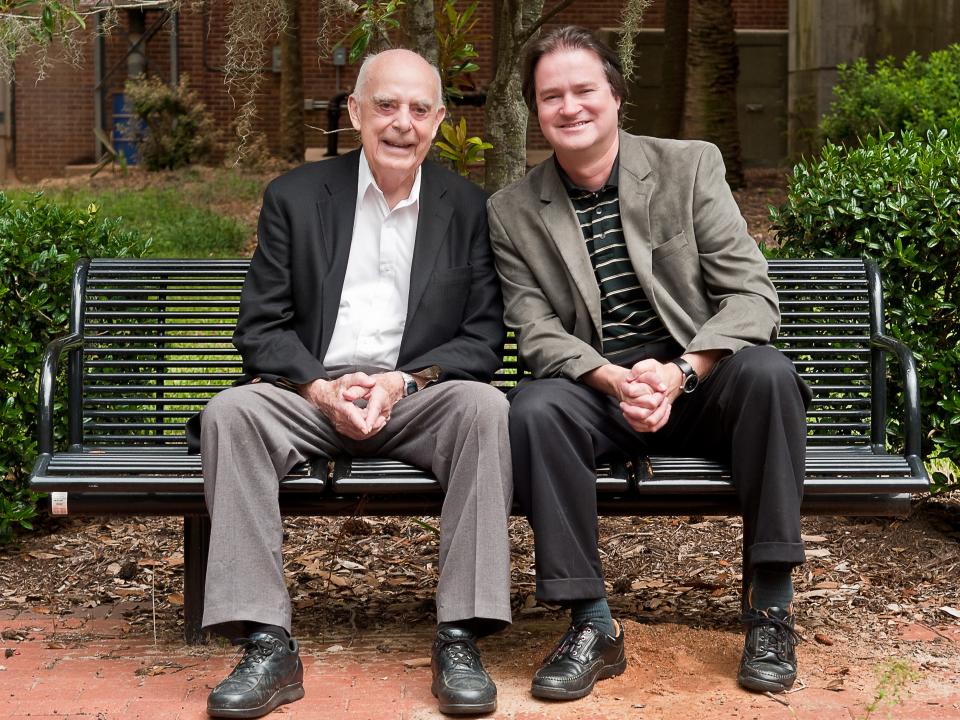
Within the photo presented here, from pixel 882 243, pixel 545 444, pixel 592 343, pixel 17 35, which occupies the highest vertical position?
pixel 17 35

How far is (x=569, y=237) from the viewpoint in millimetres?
3945

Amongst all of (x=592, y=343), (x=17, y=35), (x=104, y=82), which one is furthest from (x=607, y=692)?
(x=104, y=82)

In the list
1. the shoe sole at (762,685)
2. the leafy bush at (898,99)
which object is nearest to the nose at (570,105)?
the shoe sole at (762,685)

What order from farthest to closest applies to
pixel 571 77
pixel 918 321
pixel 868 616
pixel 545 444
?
pixel 918 321 < pixel 868 616 < pixel 571 77 < pixel 545 444

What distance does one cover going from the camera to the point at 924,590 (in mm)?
4512

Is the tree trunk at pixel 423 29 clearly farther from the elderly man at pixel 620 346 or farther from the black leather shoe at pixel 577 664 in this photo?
the black leather shoe at pixel 577 664

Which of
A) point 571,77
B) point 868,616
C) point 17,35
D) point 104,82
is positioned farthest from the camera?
point 104,82

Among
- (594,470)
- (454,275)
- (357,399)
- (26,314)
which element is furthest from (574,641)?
(26,314)

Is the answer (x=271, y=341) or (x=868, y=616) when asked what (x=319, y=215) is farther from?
(x=868, y=616)

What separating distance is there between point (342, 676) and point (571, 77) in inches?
73.2

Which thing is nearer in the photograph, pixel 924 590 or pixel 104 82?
pixel 924 590

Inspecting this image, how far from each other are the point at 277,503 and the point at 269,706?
1.75ft

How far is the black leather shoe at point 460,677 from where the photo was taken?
132 inches

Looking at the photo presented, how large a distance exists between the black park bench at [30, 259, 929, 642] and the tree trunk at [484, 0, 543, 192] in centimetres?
106
